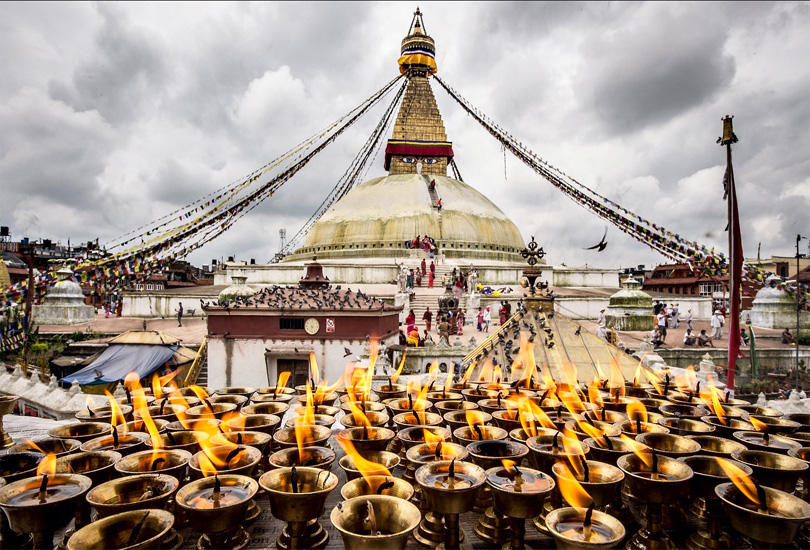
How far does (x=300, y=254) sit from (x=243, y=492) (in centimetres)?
3516

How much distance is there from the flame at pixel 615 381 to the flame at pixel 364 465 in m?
3.02

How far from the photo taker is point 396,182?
39000 millimetres

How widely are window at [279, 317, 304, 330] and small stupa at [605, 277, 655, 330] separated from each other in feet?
44.3

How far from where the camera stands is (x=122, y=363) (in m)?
13.7

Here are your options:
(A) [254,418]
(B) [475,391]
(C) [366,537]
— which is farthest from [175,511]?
(B) [475,391]

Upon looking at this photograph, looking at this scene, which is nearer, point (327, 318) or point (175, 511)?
point (175, 511)

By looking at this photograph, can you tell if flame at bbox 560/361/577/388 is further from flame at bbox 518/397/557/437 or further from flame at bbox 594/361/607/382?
flame at bbox 518/397/557/437

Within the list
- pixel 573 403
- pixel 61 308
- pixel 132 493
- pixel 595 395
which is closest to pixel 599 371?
pixel 595 395

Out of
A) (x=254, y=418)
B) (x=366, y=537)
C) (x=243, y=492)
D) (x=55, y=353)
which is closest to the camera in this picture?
(x=366, y=537)

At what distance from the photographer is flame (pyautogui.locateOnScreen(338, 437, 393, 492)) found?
323 centimetres

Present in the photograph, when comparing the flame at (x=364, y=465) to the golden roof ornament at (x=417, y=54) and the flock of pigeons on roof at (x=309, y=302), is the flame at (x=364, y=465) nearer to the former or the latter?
the flock of pigeons on roof at (x=309, y=302)

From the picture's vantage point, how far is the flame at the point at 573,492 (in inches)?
115

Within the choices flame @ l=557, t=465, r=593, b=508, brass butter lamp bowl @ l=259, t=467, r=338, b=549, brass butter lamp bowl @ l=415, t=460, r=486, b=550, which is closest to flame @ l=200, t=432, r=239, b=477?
brass butter lamp bowl @ l=259, t=467, r=338, b=549

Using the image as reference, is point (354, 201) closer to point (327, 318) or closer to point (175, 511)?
point (327, 318)
